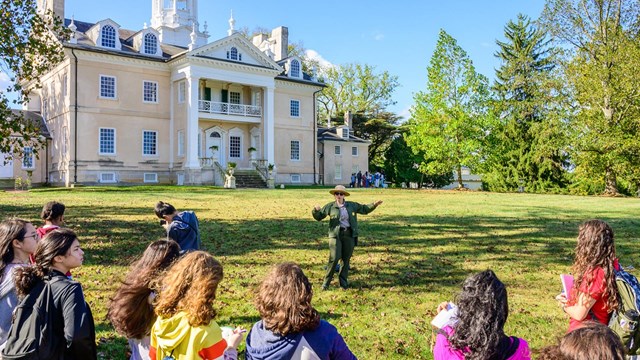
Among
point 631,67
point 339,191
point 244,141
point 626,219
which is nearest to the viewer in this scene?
point 339,191

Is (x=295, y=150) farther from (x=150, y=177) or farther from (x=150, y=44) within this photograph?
(x=150, y=44)

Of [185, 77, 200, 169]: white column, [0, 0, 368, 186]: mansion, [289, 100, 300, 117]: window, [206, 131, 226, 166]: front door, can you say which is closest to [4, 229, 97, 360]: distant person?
[0, 0, 368, 186]: mansion

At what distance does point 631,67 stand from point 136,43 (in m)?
34.9

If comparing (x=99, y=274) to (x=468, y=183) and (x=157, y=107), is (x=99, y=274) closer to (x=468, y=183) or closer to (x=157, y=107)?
(x=157, y=107)

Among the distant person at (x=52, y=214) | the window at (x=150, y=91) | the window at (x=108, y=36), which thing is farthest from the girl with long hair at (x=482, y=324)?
the window at (x=108, y=36)

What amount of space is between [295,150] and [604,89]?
79.7ft

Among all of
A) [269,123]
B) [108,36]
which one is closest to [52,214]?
[108,36]

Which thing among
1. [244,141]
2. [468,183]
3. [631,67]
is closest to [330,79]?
[468,183]

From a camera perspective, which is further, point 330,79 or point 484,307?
point 330,79

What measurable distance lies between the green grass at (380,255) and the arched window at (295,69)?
25584 millimetres

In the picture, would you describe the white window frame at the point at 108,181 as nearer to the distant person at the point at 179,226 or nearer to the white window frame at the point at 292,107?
the white window frame at the point at 292,107

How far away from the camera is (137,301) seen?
11.3 feet

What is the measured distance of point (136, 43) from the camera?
3722 cm

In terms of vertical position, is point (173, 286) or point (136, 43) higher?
point (136, 43)
